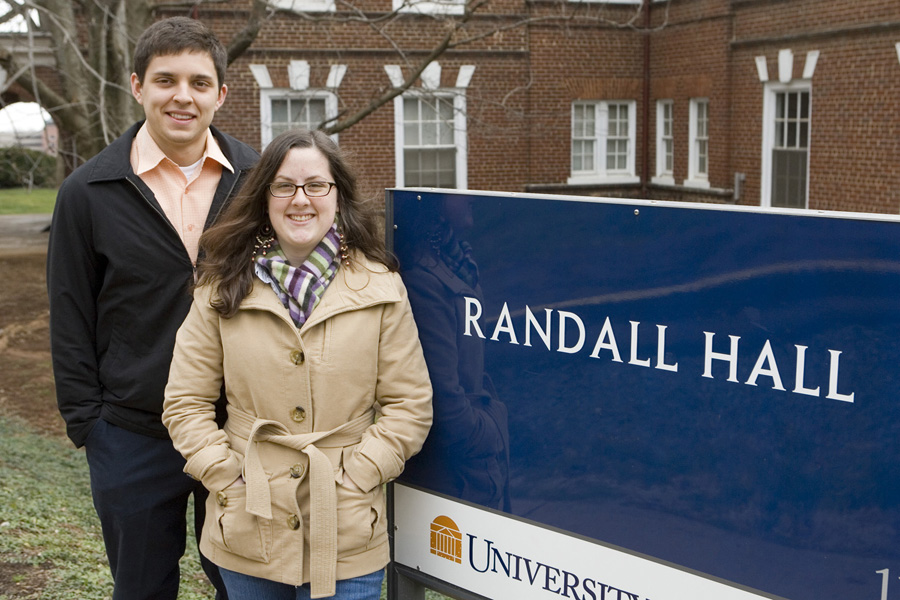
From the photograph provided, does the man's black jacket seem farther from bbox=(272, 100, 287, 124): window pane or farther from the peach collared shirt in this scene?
bbox=(272, 100, 287, 124): window pane

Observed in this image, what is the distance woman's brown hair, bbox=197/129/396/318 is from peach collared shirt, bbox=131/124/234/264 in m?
0.23

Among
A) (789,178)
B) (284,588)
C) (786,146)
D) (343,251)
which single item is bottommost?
(284,588)

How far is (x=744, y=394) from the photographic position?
2115 mm

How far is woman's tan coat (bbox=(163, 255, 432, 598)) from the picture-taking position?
8.17 ft

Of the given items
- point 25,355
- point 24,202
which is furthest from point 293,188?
point 24,202

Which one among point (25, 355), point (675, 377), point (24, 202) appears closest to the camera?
point (675, 377)

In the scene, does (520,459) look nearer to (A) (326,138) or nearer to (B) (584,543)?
(B) (584,543)

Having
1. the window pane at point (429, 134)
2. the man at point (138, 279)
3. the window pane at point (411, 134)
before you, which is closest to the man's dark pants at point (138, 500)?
the man at point (138, 279)

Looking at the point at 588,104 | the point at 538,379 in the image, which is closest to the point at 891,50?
the point at 588,104

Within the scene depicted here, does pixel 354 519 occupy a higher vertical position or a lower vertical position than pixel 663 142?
lower

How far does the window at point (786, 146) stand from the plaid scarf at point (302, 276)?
13691 mm

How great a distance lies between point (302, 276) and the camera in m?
2.52

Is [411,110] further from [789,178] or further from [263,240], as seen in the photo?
[263,240]

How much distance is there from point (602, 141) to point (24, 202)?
15095mm
